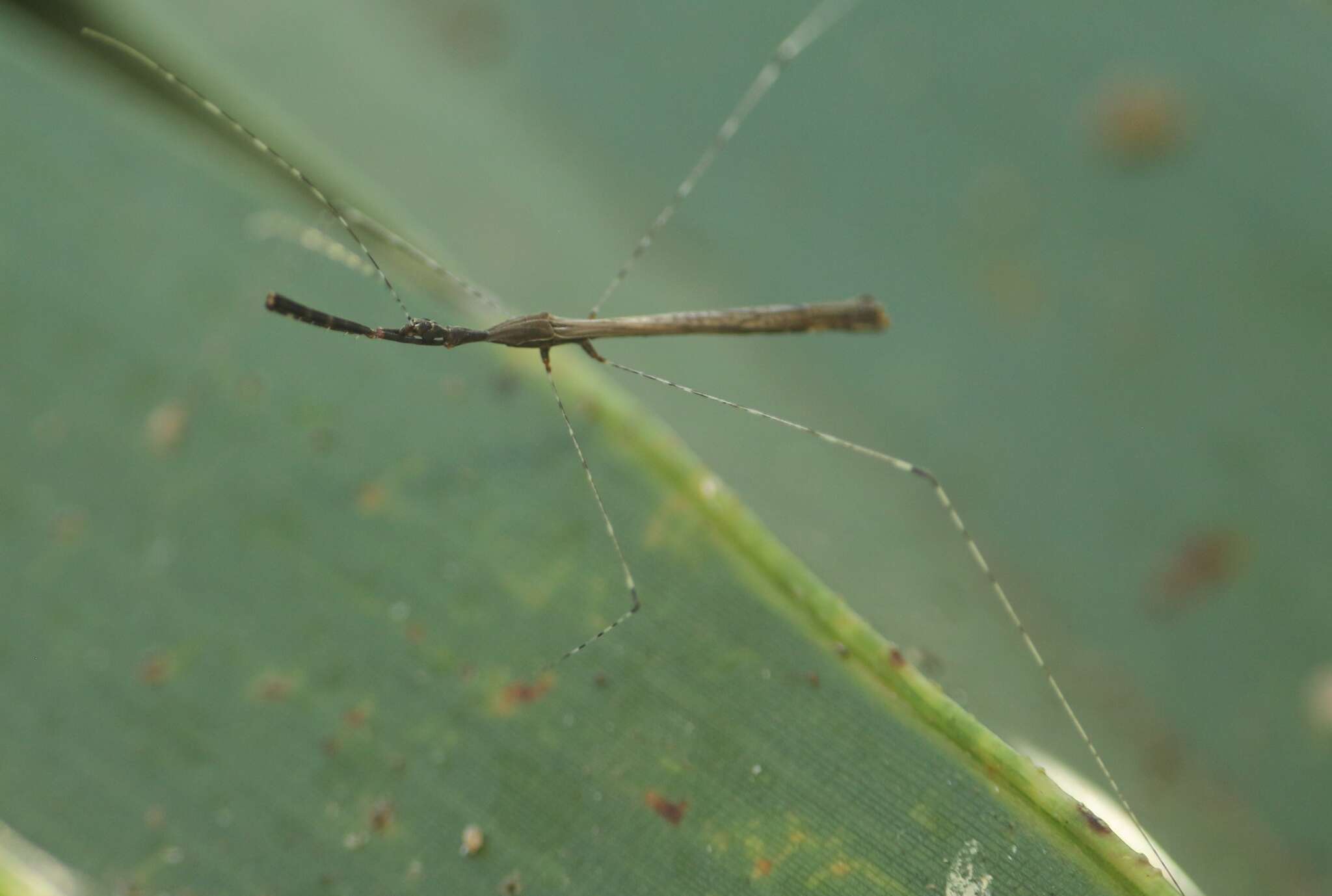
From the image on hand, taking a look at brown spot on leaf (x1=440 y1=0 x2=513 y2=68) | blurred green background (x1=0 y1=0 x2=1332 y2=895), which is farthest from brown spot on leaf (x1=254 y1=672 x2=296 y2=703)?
brown spot on leaf (x1=440 y1=0 x2=513 y2=68)

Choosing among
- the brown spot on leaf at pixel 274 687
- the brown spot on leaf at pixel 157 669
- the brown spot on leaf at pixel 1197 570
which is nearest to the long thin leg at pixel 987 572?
the brown spot on leaf at pixel 1197 570

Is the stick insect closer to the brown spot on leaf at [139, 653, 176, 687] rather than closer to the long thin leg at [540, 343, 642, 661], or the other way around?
the long thin leg at [540, 343, 642, 661]

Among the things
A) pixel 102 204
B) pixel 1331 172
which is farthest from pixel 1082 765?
pixel 102 204

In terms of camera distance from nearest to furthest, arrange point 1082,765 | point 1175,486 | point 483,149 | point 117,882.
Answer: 1. point 117,882
2. point 1082,765
3. point 1175,486
4. point 483,149

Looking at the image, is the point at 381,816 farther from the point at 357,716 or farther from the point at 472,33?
the point at 472,33

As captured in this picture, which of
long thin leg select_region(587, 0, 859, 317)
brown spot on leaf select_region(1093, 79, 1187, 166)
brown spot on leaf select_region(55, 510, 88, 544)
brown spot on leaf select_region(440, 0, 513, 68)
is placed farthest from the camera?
brown spot on leaf select_region(440, 0, 513, 68)

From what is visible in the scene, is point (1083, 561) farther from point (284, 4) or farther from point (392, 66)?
point (284, 4)

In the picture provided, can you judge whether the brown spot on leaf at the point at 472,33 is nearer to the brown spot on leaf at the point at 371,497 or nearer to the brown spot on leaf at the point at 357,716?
the brown spot on leaf at the point at 371,497
